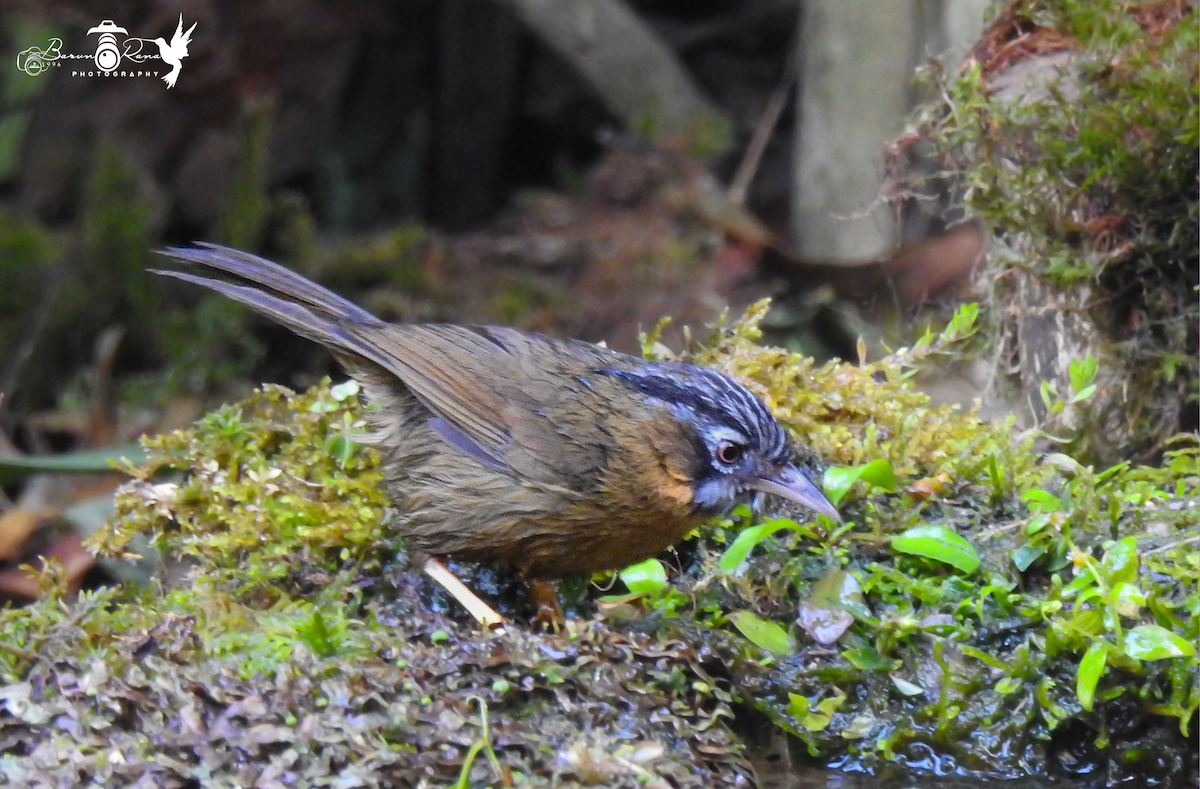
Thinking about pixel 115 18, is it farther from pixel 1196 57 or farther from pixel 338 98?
pixel 1196 57

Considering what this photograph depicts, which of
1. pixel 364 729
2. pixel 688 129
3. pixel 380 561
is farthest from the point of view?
pixel 688 129

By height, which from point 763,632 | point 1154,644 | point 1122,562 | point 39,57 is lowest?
point 763,632

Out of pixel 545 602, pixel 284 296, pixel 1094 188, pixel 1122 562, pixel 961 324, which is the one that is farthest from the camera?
pixel 1094 188

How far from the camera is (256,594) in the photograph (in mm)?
3064

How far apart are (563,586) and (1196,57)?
233 centimetres

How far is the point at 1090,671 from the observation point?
2.61 m

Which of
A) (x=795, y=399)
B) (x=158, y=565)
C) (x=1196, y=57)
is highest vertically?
(x=1196, y=57)

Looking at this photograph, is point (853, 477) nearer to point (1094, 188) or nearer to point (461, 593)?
point (461, 593)

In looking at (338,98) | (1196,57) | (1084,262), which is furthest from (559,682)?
(338,98)

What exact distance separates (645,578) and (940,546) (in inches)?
26.9

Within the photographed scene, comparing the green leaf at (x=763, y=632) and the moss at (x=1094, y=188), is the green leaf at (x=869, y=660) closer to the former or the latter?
the green leaf at (x=763, y=632)

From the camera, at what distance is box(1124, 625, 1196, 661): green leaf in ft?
8.47
